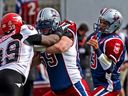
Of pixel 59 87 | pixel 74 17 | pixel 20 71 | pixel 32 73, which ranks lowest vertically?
pixel 74 17

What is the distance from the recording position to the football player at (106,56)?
7918 mm

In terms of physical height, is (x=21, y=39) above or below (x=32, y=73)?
above

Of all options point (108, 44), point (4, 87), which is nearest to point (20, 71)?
point (4, 87)

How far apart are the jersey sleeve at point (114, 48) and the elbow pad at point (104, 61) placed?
0.21 feet

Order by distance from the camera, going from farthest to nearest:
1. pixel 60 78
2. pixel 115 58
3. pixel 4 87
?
pixel 115 58, pixel 60 78, pixel 4 87

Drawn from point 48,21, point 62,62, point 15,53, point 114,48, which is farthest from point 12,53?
point 114,48

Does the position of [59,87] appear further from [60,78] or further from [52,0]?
[52,0]

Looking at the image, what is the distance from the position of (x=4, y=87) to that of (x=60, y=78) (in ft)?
3.27

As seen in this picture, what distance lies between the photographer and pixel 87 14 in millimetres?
17125

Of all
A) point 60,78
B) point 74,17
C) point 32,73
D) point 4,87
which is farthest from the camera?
point 74,17

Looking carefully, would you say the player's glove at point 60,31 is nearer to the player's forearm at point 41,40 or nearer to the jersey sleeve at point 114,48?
the player's forearm at point 41,40

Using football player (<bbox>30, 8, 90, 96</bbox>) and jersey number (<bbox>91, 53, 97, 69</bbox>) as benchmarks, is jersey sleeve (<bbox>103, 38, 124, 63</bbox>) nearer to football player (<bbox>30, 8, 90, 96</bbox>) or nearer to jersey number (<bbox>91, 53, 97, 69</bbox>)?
jersey number (<bbox>91, 53, 97, 69</bbox>)

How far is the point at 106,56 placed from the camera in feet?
26.0

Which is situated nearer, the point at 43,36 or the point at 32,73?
the point at 43,36
